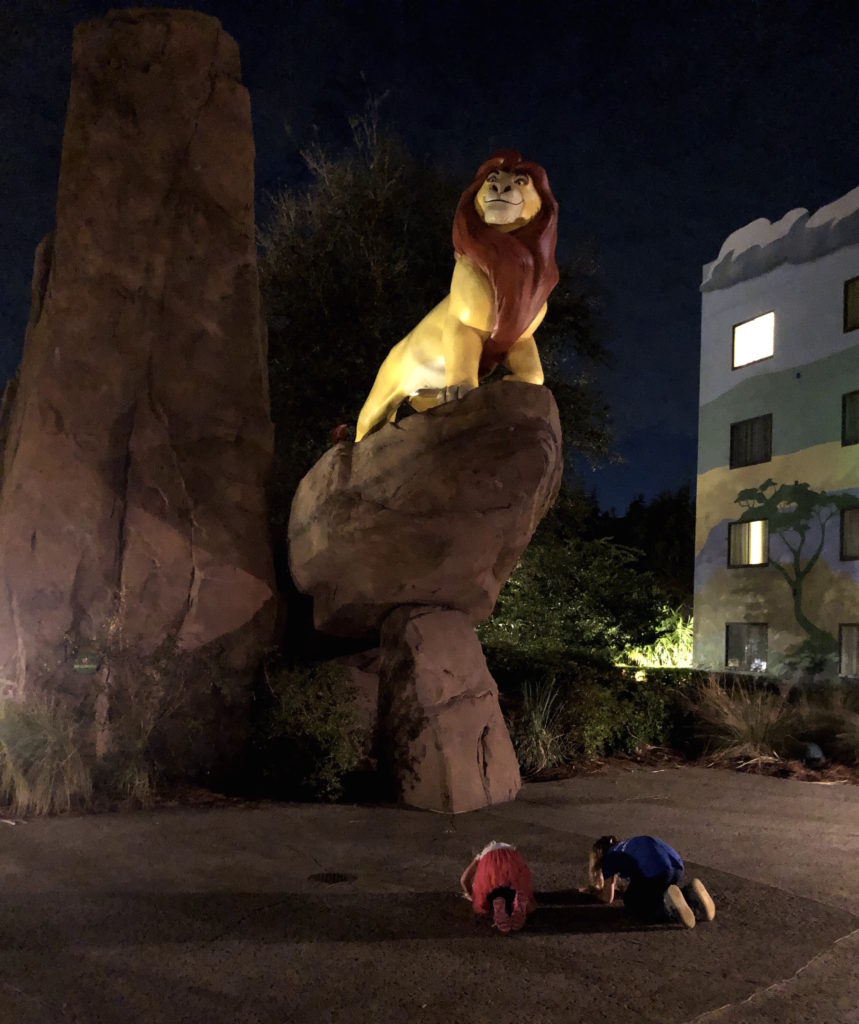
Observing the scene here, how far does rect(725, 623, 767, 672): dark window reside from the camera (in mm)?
15414

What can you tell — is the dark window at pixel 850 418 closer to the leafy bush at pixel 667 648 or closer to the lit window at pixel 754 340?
the lit window at pixel 754 340

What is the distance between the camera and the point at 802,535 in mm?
14719

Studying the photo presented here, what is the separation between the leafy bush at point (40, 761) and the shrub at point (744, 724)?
6065 millimetres

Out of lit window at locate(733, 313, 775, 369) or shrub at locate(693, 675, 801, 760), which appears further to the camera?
lit window at locate(733, 313, 775, 369)

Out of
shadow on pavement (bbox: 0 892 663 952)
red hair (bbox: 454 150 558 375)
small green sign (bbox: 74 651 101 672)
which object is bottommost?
shadow on pavement (bbox: 0 892 663 952)

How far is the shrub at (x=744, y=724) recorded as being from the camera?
9.12 m

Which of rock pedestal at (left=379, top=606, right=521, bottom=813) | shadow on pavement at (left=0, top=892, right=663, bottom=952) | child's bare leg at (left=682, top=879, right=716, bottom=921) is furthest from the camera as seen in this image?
rock pedestal at (left=379, top=606, right=521, bottom=813)

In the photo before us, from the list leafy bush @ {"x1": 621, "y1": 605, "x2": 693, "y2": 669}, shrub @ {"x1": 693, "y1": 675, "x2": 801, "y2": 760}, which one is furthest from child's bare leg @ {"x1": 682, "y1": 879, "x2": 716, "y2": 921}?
leafy bush @ {"x1": 621, "y1": 605, "x2": 693, "y2": 669}

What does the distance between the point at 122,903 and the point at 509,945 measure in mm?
1847

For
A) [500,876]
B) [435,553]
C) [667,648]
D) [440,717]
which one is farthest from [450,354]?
[667,648]

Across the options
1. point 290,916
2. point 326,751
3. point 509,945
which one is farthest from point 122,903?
point 326,751

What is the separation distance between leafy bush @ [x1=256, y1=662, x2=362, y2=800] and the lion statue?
2398mm

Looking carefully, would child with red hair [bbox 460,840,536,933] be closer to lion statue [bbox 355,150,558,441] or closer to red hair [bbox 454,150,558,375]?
lion statue [bbox 355,150,558,441]

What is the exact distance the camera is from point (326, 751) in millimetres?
7027
